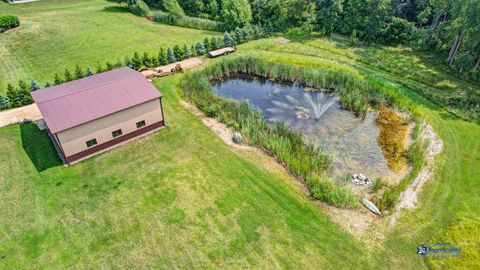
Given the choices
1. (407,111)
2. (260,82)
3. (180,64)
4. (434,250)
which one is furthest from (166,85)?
(434,250)

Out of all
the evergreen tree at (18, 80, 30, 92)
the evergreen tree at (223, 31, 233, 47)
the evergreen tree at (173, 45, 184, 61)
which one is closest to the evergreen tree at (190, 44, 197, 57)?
the evergreen tree at (173, 45, 184, 61)

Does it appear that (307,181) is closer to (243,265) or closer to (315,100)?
(243,265)

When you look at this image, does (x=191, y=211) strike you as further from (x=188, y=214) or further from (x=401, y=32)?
(x=401, y=32)

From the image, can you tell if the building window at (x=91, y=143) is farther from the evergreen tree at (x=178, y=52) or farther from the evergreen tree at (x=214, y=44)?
the evergreen tree at (x=214, y=44)

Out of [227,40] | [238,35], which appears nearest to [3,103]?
[227,40]

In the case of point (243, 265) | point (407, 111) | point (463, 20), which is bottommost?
point (243, 265)

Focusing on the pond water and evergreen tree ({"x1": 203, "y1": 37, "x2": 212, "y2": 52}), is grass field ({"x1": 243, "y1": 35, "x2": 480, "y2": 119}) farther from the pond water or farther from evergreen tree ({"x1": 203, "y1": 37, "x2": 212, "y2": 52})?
the pond water
